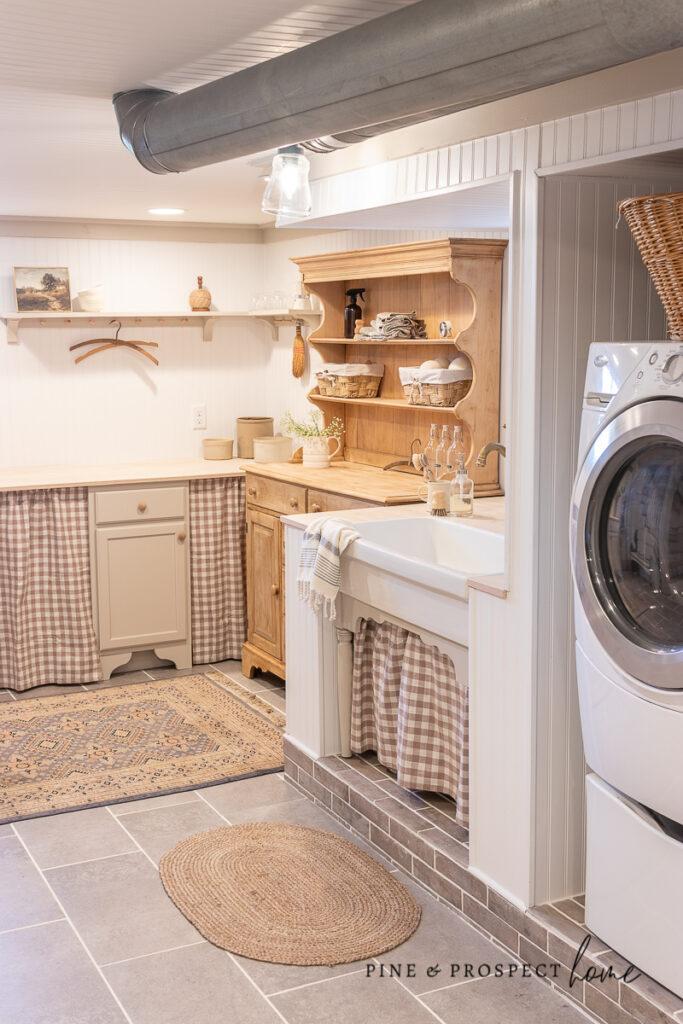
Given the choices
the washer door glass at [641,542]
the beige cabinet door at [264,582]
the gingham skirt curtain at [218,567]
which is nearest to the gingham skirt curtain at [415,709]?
the washer door glass at [641,542]

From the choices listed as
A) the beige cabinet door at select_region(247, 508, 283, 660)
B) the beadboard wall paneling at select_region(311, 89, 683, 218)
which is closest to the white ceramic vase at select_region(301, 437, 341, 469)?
the beige cabinet door at select_region(247, 508, 283, 660)

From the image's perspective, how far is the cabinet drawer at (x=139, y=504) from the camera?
199 inches

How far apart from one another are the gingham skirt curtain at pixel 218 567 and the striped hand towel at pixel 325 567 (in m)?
1.77

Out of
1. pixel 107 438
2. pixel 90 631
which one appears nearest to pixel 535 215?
pixel 90 631

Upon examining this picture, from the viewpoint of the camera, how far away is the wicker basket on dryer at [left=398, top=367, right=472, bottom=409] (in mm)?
4234

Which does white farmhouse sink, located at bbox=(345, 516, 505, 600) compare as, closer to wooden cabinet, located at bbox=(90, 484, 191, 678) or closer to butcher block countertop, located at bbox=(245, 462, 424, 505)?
butcher block countertop, located at bbox=(245, 462, 424, 505)

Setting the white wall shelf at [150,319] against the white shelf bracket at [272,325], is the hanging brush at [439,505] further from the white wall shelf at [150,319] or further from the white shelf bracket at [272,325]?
the white shelf bracket at [272,325]

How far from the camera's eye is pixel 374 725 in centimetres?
366

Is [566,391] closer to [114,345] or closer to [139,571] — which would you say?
[139,571]

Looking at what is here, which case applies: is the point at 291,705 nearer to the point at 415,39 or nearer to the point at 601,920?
the point at 601,920

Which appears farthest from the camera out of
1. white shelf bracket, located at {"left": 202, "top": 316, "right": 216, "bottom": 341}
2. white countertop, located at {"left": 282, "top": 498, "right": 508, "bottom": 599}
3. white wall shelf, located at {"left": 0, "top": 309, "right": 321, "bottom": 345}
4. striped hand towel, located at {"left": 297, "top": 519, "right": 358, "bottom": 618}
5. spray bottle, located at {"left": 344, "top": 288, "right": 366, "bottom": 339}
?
white shelf bracket, located at {"left": 202, "top": 316, "right": 216, "bottom": 341}

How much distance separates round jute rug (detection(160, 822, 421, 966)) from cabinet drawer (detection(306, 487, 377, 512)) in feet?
4.12

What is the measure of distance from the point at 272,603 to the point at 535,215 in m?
2.74

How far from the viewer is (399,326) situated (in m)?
4.54
